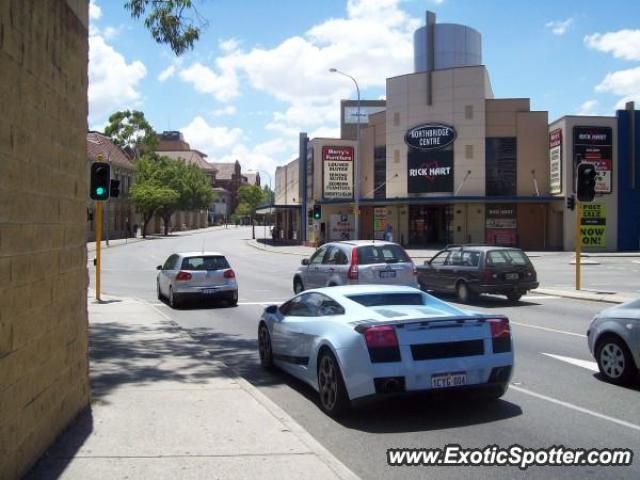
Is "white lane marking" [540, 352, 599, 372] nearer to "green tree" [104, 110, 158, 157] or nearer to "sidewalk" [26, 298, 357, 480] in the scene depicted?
"sidewalk" [26, 298, 357, 480]

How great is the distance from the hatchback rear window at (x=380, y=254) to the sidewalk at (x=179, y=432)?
6423 millimetres

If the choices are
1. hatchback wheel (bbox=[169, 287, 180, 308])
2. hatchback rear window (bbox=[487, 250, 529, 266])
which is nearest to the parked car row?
hatchback wheel (bbox=[169, 287, 180, 308])

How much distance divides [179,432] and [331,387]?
65.4 inches

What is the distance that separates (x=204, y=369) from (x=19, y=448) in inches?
178

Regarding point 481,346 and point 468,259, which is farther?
point 468,259

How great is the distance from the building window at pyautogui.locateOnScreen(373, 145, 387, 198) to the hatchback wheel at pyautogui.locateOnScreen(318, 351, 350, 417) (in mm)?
48107

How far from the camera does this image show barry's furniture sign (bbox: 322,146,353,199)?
57375 mm

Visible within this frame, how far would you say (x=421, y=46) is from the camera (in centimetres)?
6322

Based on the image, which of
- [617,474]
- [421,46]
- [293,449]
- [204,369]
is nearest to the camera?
[617,474]

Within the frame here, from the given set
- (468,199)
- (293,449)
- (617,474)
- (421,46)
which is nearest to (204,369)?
(293,449)

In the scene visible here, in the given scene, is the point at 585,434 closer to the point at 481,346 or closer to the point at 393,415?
the point at 481,346

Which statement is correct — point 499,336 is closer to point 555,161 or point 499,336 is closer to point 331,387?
point 331,387

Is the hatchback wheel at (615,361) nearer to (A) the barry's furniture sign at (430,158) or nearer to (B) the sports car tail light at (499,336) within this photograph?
(B) the sports car tail light at (499,336)

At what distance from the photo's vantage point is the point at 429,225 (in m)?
52.4
